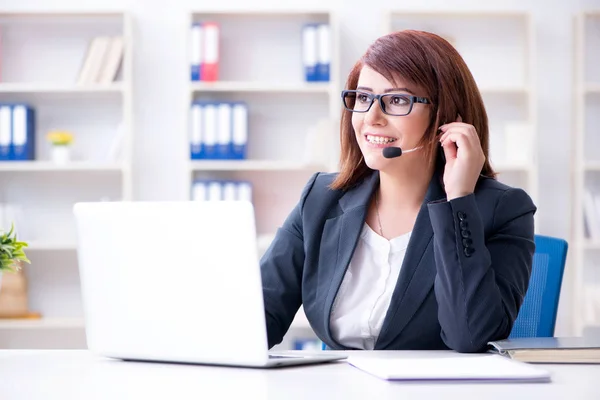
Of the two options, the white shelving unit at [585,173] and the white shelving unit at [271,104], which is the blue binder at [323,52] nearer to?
the white shelving unit at [271,104]

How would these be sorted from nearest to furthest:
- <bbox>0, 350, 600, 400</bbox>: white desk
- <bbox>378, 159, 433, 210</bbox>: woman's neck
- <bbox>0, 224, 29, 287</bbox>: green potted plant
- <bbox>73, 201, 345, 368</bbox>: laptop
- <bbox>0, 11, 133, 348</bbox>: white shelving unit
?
<bbox>0, 350, 600, 400</bbox>: white desk, <bbox>73, 201, 345, 368</bbox>: laptop, <bbox>0, 224, 29, 287</bbox>: green potted plant, <bbox>378, 159, 433, 210</bbox>: woman's neck, <bbox>0, 11, 133, 348</bbox>: white shelving unit

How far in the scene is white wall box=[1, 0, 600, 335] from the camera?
163 inches

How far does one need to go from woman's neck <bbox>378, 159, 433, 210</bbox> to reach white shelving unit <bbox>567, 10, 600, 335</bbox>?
2343mm

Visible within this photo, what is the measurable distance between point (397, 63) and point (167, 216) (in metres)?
0.70

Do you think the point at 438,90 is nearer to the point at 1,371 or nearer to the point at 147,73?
the point at 1,371

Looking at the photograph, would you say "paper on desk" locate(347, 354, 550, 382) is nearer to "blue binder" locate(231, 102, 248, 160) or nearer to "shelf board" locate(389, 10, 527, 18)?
"blue binder" locate(231, 102, 248, 160)

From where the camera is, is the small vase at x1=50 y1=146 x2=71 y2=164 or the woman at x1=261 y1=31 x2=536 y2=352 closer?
the woman at x1=261 y1=31 x2=536 y2=352

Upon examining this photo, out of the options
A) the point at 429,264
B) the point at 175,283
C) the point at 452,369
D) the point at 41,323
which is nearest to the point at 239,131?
the point at 41,323

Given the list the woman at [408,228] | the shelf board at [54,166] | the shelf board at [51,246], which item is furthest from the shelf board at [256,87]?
the woman at [408,228]

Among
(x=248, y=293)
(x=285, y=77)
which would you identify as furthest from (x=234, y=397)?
(x=285, y=77)

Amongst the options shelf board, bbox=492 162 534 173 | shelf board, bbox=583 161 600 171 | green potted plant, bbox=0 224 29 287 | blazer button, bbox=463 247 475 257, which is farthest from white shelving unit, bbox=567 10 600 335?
green potted plant, bbox=0 224 29 287

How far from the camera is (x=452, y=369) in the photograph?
122cm

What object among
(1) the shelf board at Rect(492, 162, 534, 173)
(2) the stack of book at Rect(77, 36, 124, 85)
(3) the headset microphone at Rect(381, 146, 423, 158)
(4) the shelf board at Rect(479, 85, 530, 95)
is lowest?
(3) the headset microphone at Rect(381, 146, 423, 158)

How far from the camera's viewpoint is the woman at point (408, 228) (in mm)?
1528
